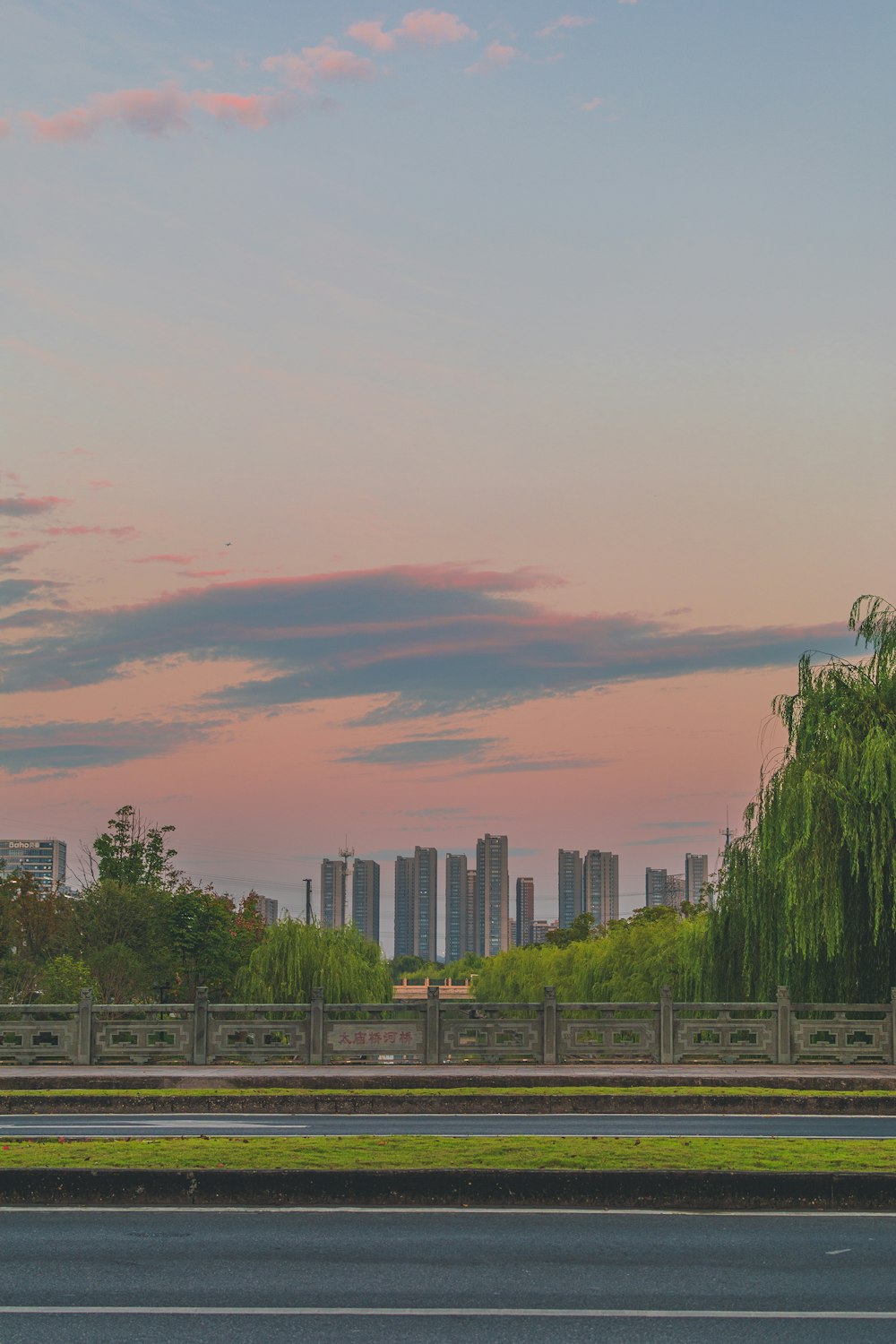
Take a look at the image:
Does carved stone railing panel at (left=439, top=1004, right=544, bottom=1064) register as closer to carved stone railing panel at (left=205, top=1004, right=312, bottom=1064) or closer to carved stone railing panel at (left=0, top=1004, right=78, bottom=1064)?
carved stone railing panel at (left=205, top=1004, right=312, bottom=1064)

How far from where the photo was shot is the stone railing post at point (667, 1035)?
24.6m

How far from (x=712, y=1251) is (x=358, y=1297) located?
2.82 metres

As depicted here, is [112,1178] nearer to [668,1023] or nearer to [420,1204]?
[420,1204]

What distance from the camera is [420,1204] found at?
11.5 meters

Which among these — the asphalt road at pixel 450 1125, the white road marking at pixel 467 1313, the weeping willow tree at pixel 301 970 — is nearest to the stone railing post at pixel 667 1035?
the asphalt road at pixel 450 1125

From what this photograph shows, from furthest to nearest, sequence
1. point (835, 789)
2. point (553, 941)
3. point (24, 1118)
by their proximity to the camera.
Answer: point (553, 941) < point (835, 789) < point (24, 1118)

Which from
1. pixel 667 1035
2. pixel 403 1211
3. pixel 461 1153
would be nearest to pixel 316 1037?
pixel 667 1035

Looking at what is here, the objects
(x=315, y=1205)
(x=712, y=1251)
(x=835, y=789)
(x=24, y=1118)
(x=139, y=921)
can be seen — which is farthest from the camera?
(x=139, y=921)

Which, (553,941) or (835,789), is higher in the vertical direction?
(835,789)

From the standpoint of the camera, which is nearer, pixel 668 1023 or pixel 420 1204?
pixel 420 1204

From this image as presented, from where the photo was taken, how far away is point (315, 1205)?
37.6 feet

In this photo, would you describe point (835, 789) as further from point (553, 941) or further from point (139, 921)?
point (553, 941)

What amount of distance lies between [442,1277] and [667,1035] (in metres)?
16.4

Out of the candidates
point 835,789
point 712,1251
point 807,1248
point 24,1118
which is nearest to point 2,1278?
point 712,1251
